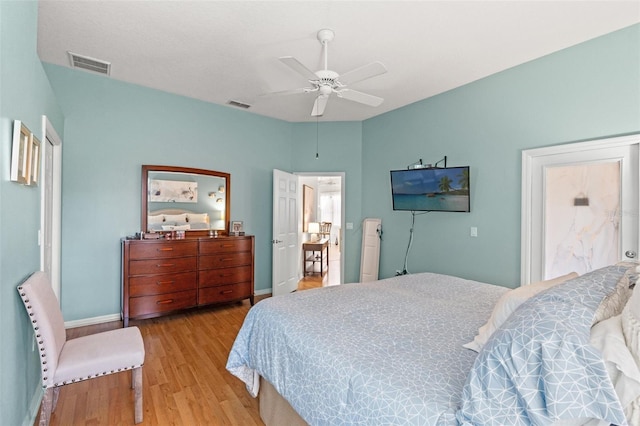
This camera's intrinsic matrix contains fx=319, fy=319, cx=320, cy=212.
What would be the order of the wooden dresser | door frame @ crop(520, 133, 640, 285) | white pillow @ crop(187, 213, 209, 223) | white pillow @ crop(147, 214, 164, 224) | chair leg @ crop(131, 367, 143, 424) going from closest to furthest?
chair leg @ crop(131, 367, 143, 424) → door frame @ crop(520, 133, 640, 285) → the wooden dresser → white pillow @ crop(147, 214, 164, 224) → white pillow @ crop(187, 213, 209, 223)

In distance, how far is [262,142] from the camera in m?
5.03

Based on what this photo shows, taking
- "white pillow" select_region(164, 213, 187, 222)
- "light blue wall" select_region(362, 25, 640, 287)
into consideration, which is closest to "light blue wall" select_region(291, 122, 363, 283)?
"light blue wall" select_region(362, 25, 640, 287)

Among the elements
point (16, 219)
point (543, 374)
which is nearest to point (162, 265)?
point (16, 219)

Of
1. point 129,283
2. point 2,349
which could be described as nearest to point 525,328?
point 2,349

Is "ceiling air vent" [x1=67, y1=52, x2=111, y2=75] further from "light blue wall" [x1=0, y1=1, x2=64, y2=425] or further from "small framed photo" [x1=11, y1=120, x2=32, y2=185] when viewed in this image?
"small framed photo" [x1=11, y1=120, x2=32, y2=185]

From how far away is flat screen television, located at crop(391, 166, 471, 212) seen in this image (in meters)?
3.57

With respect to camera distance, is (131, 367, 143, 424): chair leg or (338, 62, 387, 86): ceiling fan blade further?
(338, 62, 387, 86): ceiling fan blade

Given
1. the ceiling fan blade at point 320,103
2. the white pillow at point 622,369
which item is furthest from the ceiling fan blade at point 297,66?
the white pillow at point 622,369

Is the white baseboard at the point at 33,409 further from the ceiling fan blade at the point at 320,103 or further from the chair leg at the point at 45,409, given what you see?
the ceiling fan blade at the point at 320,103

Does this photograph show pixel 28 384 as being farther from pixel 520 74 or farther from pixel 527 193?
pixel 520 74

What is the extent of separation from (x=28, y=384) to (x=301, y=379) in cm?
173

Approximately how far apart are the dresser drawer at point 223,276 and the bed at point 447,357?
212 centimetres

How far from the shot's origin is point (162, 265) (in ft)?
12.1

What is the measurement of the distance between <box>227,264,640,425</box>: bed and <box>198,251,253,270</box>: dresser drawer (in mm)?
2150
